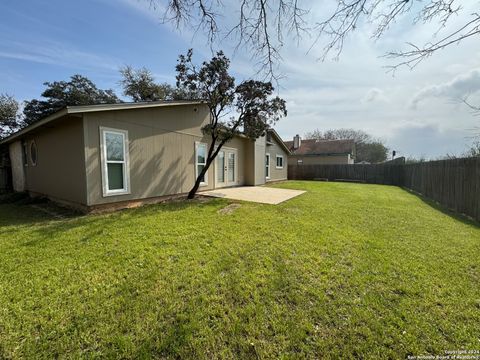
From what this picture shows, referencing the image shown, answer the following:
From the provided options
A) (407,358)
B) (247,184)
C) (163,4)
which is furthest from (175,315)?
(247,184)

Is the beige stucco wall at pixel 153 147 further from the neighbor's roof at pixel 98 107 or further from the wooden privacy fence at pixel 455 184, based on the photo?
the wooden privacy fence at pixel 455 184

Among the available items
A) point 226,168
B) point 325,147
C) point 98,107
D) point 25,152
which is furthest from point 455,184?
point 325,147

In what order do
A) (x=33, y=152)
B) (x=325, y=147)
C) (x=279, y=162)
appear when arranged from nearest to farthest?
1. (x=33, y=152)
2. (x=279, y=162)
3. (x=325, y=147)

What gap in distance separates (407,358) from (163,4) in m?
4.84

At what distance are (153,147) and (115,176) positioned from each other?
1.59 metres

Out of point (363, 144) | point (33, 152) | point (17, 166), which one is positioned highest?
point (363, 144)

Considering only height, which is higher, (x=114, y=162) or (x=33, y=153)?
(x=33, y=153)

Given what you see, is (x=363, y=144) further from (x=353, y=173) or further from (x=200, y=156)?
(x=200, y=156)

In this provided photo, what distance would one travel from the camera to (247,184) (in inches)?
515

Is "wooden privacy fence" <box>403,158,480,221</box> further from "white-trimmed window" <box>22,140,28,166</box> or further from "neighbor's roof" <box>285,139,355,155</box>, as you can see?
"white-trimmed window" <box>22,140,28,166</box>

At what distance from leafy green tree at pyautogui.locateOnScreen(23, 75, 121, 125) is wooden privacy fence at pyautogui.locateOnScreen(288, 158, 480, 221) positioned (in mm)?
22407

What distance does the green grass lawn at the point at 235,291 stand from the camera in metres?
1.94

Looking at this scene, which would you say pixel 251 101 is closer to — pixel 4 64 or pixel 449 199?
pixel 449 199

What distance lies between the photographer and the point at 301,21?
9.99 ft
